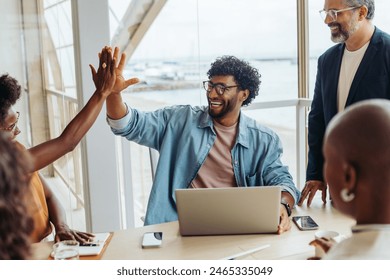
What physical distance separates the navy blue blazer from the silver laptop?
0.49m

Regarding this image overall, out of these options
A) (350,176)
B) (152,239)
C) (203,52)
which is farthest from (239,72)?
(350,176)

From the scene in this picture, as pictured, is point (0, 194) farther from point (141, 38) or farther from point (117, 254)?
point (141, 38)

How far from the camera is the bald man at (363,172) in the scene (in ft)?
2.79

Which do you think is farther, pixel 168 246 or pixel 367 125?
pixel 168 246

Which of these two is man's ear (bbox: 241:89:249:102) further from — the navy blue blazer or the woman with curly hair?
the woman with curly hair

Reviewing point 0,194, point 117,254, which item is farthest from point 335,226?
point 0,194

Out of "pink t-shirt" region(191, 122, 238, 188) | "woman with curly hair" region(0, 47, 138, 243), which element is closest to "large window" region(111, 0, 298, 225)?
"pink t-shirt" region(191, 122, 238, 188)

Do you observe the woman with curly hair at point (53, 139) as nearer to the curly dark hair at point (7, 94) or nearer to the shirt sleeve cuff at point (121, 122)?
the curly dark hair at point (7, 94)

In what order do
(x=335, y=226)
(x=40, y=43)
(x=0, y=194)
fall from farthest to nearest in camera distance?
(x=40, y=43)
(x=335, y=226)
(x=0, y=194)

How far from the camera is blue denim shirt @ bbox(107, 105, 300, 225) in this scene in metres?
1.81

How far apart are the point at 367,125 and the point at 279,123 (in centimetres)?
194

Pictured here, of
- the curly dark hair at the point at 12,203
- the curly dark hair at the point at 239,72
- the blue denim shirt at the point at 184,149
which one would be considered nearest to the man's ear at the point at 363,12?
the curly dark hair at the point at 239,72

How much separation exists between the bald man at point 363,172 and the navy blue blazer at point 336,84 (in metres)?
0.91
